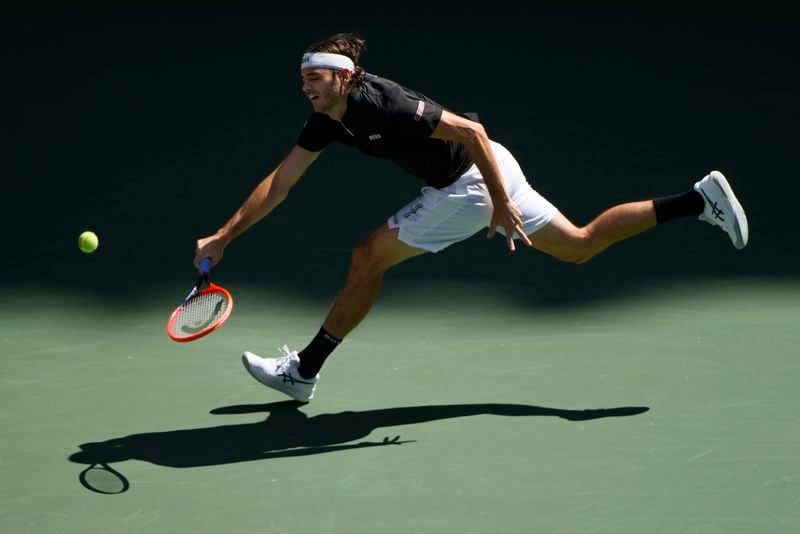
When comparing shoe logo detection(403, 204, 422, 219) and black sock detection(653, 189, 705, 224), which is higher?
black sock detection(653, 189, 705, 224)

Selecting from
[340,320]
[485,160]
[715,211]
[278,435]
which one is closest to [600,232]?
[715,211]

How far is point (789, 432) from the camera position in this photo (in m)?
5.15

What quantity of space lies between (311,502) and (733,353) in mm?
2281

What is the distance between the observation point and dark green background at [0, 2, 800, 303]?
7.31 metres

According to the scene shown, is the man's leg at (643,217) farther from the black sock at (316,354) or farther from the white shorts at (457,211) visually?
the black sock at (316,354)

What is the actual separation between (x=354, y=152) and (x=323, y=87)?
3277mm

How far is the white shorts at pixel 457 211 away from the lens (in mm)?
5621

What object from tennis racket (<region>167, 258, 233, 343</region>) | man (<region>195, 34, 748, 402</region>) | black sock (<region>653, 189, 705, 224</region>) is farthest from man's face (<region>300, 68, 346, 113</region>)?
black sock (<region>653, 189, 705, 224</region>)

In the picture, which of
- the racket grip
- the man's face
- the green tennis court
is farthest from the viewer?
the racket grip

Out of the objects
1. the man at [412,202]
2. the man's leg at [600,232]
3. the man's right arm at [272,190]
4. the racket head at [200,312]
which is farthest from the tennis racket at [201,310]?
the man's leg at [600,232]

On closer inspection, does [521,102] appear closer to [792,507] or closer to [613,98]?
[613,98]

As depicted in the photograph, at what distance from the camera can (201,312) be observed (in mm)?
5488

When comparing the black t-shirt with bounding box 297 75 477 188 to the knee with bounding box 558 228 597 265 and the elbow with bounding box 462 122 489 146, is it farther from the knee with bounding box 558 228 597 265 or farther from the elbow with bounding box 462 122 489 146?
the knee with bounding box 558 228 597 265

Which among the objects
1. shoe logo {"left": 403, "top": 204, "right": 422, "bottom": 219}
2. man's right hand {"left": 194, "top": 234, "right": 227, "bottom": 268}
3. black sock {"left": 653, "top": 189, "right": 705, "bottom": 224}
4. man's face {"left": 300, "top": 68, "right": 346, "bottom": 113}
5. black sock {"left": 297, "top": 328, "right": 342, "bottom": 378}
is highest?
man's face {"left": 300, "top": 68, "right": 346, "bottom": 113}
